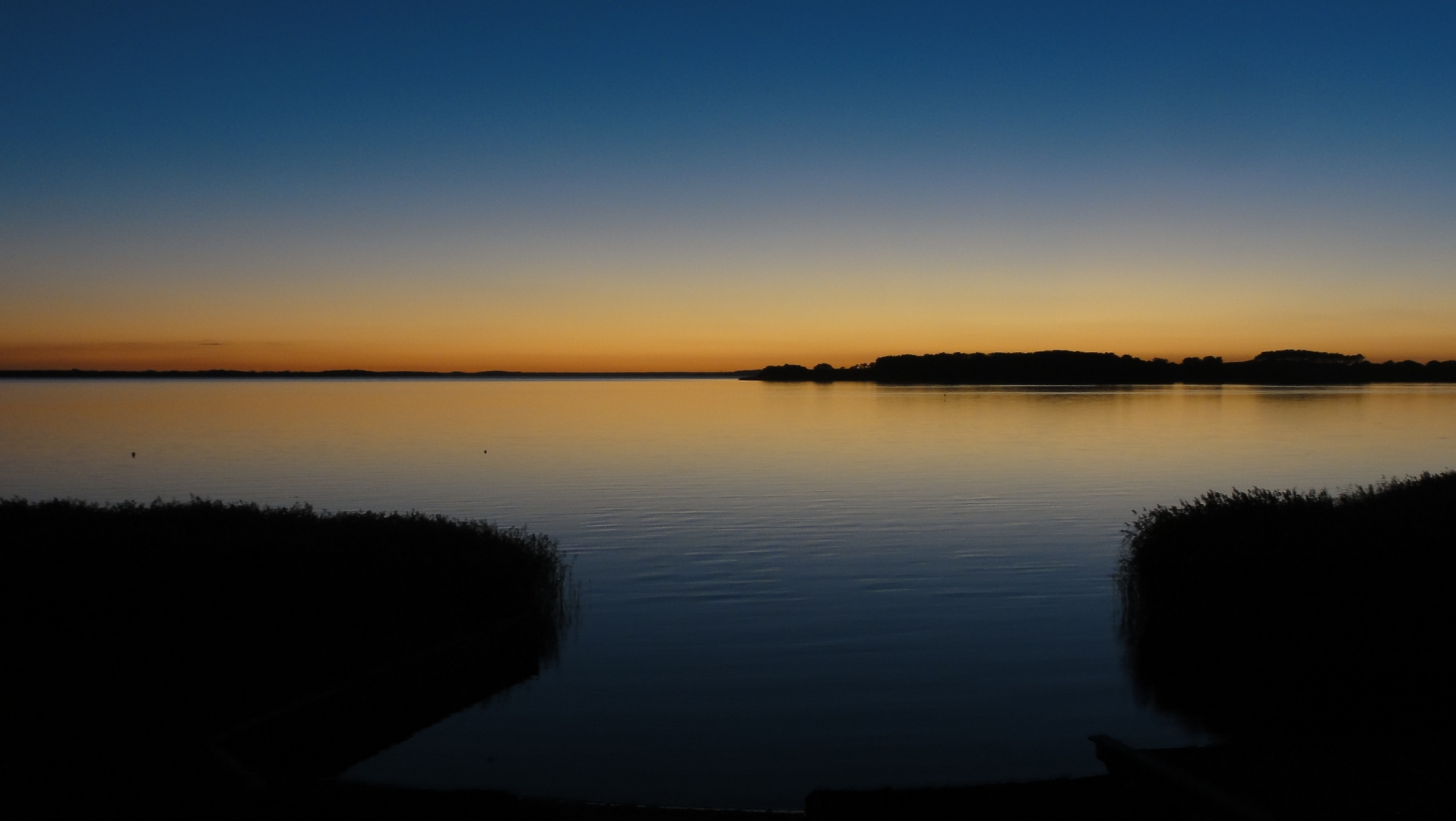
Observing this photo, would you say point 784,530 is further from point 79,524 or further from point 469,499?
point 79,524

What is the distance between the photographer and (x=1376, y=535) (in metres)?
20.2

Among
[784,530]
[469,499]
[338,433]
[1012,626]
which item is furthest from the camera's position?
[338,433]

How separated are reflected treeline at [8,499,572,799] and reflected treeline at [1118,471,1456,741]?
11.8 metres

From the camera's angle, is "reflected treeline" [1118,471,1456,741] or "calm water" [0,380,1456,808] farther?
"reflected treeline" [1118,471,1456,741]

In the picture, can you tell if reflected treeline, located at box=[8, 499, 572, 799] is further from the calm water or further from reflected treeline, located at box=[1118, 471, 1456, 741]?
reflected treeline, located at box=[1118, 471, 1456, 741]

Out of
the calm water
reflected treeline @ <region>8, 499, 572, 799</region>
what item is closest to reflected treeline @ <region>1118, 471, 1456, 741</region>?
the calm water

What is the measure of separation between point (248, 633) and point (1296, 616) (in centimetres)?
1833

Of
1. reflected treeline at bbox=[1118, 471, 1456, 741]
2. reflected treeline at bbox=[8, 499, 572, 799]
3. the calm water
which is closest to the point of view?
reflected treeline at bbox=[8, 499, 572, 799]

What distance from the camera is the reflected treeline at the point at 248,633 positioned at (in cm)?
1266

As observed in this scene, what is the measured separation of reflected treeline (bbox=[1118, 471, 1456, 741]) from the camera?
53.2ft

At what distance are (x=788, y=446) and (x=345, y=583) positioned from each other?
49.6m

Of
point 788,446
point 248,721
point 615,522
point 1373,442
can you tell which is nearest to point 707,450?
point 788,446

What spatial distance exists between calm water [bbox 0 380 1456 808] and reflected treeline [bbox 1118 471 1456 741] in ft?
3.85

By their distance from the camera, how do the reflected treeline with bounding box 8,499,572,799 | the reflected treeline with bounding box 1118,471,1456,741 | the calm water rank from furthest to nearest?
the reflected treeline with bounding box 1118,471,1456,741 < the calm water < the reflected treeline with bounding box 8,499,572,799
